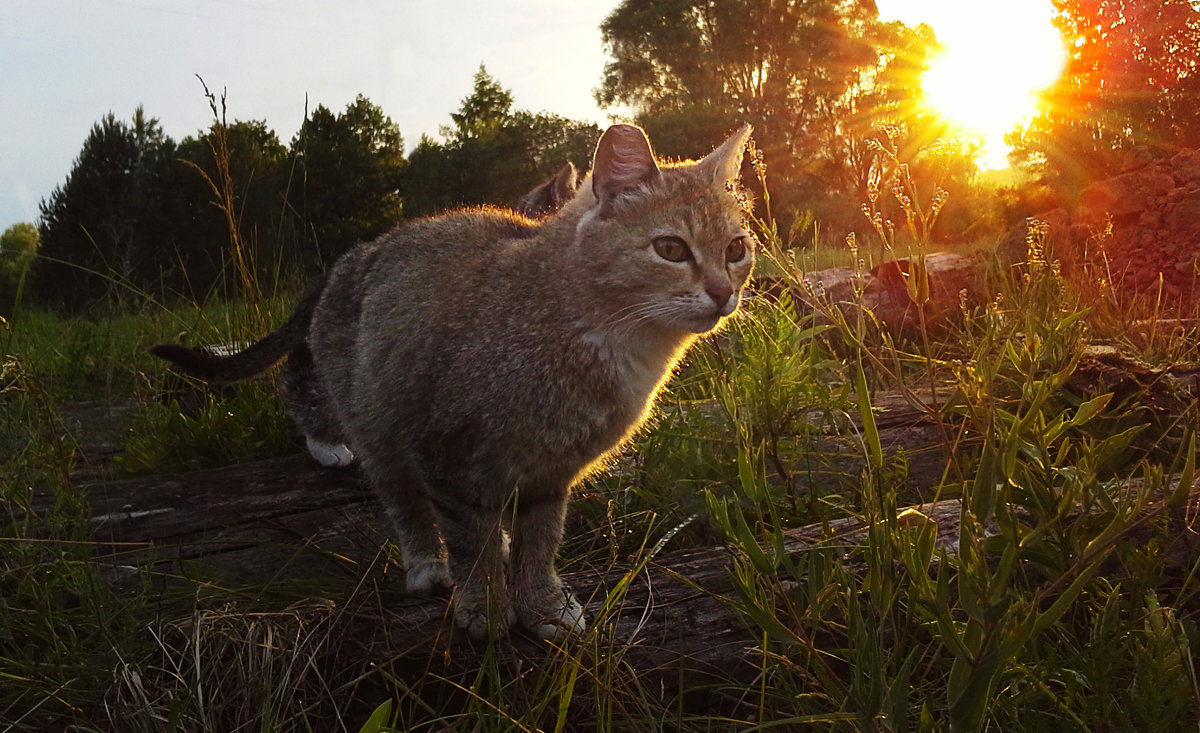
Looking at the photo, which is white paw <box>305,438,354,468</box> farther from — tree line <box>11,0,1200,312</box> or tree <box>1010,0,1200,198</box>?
tree <box>1010,0,1200,198</box>

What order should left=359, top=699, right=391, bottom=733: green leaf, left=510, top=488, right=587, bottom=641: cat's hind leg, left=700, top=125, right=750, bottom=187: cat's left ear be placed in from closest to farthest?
left=359, top=699, right=391, bottom=733: green leaf → left=510, top=488, right=587, bottom=641: cat's hind leg → left=700, top=125, right=750, bottom=187: cat's left ear

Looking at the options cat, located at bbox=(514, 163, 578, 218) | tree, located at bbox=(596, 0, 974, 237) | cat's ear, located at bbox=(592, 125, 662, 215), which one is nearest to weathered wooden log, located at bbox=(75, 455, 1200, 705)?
cat's ear, located at bbox=(592, 125, 662, 215)

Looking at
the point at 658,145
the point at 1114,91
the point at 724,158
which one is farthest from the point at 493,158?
the point at 724,158

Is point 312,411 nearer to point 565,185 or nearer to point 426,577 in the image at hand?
point 426,577

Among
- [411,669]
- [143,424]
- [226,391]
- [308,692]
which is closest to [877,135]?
[411,669]

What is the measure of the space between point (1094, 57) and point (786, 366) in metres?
15.7

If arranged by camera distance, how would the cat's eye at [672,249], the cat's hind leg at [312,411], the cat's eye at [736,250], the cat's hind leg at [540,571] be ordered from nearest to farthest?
the cat's hind leg at [540,571] < the cat's eye at [672,249] < the cat's eye at [736,250] < the cat's hind leg at [312,411]

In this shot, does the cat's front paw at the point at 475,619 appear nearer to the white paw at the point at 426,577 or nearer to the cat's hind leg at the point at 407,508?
the white paw at the point at 426,577

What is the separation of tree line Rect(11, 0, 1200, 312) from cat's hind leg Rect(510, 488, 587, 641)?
136 centimetres

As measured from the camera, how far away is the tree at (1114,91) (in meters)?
14.5

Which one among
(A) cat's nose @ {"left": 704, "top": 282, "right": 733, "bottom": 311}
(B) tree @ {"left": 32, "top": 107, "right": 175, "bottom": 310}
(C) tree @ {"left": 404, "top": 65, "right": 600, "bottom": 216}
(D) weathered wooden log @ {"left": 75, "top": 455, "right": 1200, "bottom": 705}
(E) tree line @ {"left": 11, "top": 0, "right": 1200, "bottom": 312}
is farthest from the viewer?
(C) tree @ {"left": 404, "top": 65, "right": 600, "bottom": 216}

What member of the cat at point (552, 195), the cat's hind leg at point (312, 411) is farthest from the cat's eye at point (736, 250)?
the cat's hind leg at point (312, 411)

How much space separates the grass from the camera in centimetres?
173

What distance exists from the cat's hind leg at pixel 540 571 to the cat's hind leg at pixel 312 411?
1.42 meters
